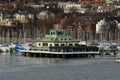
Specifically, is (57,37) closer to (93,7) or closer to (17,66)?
(17,66)

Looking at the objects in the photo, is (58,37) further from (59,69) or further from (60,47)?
(59,69)

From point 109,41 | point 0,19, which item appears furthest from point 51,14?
point 109,41

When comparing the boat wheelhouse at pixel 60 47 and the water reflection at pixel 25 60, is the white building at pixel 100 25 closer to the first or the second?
the boat wheelhouse at pixel 60 47

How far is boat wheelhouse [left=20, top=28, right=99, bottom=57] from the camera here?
6177cm

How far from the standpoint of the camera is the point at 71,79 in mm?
44406

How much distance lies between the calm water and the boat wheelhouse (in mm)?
1755

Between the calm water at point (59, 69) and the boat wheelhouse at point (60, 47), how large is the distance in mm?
1755

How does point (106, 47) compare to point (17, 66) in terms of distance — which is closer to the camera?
point (17, 66)

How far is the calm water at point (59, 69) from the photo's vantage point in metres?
45.8

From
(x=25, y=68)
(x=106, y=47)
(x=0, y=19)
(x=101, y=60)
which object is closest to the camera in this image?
(x=25, y=68)

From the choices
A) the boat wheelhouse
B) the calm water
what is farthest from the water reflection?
the boat wheelhouse

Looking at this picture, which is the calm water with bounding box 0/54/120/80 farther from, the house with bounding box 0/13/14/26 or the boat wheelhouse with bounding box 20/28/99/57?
the house with bounding box 0/13/14/26

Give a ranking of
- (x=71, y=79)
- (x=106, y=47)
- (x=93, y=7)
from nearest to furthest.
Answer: (x=71, y=79) < (x=106, y=47) < (x=93, y=7)

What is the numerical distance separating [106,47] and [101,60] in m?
11.0
